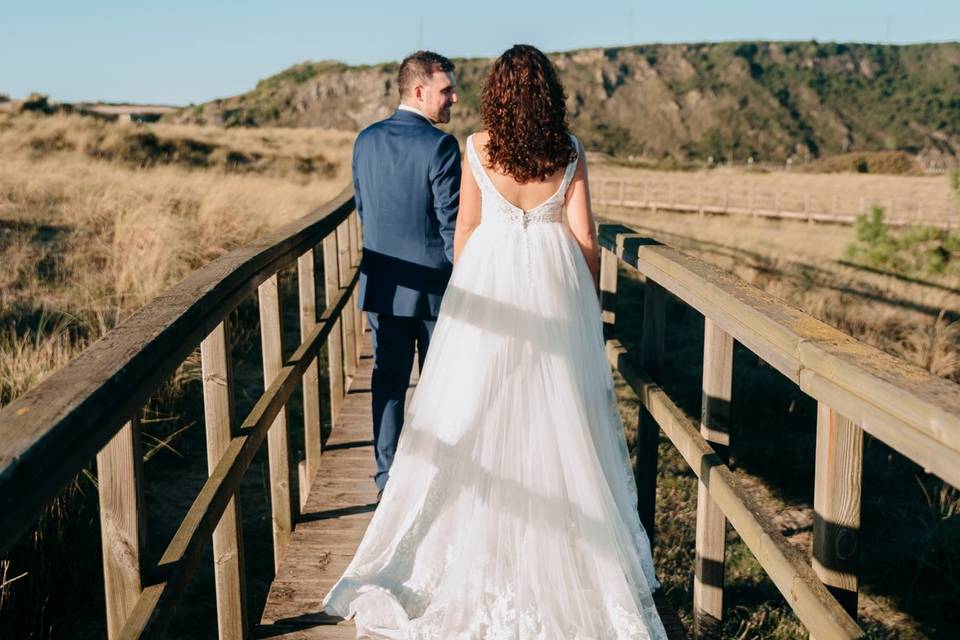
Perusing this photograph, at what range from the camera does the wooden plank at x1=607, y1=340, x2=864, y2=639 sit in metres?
1.78

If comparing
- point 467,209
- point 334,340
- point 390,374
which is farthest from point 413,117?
point 334,340

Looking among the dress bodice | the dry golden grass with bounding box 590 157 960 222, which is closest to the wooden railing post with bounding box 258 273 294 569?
the dress bodice

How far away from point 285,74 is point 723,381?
154069 millimetres

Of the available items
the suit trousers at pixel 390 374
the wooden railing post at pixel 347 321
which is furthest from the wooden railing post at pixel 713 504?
the wooden railing post at pixel 347 321

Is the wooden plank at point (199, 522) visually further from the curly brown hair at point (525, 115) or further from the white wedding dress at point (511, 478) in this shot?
the curly brown hair at point (525, 115)

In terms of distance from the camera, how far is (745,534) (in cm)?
222

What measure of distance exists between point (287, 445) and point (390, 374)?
1.78 feet

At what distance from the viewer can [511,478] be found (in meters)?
3.03

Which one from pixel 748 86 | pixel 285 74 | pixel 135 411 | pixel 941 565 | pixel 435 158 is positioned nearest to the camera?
pixel 135 411

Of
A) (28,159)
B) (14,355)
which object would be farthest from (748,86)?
(14,355)

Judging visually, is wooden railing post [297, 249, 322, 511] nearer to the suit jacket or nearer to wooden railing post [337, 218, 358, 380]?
the suit jacket

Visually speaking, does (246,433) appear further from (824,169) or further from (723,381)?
(824,169)

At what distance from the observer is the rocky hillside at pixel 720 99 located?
125 m

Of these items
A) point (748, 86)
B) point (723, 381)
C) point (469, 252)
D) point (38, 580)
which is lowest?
point (38, 580)
